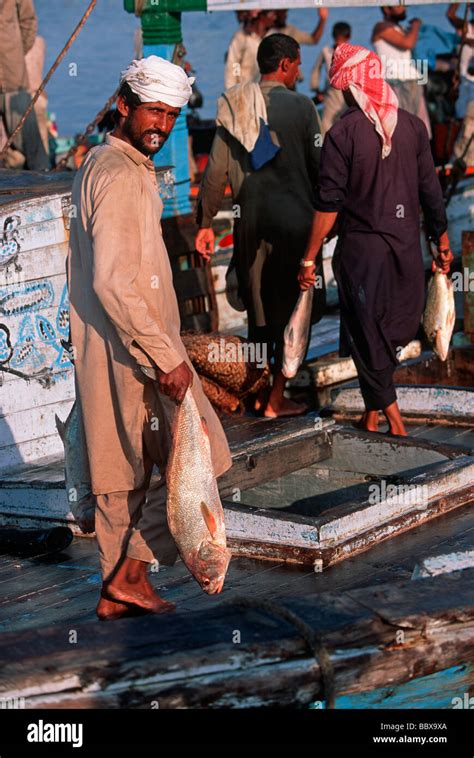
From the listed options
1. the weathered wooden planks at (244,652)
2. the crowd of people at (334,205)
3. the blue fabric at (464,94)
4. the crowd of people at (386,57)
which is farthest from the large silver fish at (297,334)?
the blue fabric at (464,94)

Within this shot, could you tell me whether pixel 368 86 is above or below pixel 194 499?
above

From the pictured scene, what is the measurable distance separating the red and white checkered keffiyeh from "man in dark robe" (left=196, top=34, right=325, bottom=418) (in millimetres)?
960

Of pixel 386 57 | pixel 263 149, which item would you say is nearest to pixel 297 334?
pixel 263 149

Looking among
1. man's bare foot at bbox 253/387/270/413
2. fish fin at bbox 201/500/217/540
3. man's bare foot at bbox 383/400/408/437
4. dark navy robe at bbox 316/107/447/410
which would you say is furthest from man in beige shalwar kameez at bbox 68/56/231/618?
man's bare foot at bbox 253/387/270/413

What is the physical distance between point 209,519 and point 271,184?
3478mm

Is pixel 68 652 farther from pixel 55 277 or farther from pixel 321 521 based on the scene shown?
pixel 55 277

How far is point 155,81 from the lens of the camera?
492 cm

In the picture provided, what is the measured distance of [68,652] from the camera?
4191 millimetres

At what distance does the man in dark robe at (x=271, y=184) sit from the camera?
794 centimetres

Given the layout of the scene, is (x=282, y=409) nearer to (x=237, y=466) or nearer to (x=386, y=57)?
(x=237, y=466)

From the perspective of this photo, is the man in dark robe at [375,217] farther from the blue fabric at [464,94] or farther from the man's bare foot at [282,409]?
the blue fabric at [464,94]

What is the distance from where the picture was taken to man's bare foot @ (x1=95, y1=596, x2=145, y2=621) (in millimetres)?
5164
